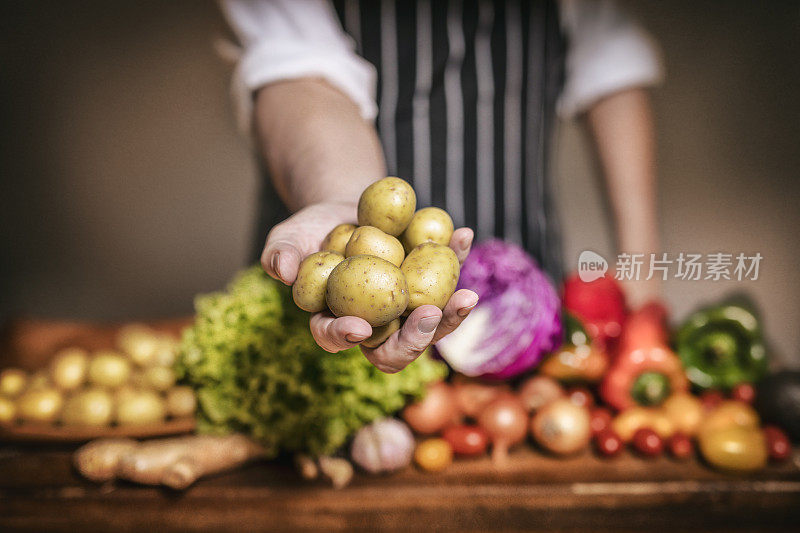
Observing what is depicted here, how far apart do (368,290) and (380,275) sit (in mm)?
22

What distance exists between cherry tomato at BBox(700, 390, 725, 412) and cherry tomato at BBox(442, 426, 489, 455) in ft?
1.67

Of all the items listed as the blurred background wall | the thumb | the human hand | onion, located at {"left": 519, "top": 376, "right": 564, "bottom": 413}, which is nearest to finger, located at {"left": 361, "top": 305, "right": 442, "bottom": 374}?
the human hand

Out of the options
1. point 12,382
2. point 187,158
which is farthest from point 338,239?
point 187,158

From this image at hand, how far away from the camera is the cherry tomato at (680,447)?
90 centimetres

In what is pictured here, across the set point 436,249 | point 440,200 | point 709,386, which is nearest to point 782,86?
point 709,386

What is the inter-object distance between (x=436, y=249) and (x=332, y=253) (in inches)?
5.2

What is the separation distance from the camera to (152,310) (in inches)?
76.3

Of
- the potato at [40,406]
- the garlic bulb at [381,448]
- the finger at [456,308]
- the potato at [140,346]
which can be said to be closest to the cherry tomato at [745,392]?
the garlic bulb at [381,448]

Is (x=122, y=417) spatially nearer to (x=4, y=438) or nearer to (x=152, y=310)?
(x=4, y=438)

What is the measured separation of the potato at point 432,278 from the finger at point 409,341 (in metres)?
0.04

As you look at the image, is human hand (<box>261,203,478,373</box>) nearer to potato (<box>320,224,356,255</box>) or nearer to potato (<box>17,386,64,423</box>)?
potato (<box>320,224,356,255</box>)

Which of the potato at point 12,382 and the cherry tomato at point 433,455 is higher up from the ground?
the potato at point 12,382

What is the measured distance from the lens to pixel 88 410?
874 mm

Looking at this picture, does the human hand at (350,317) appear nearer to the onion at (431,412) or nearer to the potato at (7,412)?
the onion at (431,412)
